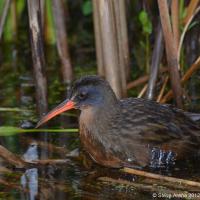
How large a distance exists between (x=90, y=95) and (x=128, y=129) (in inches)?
16.2

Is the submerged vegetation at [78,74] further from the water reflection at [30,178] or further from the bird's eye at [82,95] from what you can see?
the bird's eye at [82,95]

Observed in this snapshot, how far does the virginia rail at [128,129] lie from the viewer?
5172 millimetres

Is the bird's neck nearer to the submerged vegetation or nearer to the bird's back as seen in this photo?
the bird's back

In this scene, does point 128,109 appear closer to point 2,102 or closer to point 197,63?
point 197,63

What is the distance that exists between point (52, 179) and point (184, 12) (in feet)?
7.43

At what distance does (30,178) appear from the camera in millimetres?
4914

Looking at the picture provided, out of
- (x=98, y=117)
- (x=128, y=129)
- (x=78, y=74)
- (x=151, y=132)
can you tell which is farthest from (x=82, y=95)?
(x=78, y=74)

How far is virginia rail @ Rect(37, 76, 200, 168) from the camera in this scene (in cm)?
517

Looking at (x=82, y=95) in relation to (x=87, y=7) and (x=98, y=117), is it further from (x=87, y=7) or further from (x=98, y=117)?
(x=87, y=7)

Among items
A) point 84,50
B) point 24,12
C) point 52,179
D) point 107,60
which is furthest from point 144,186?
point 24,12

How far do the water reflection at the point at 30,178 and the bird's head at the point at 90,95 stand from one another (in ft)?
1.03

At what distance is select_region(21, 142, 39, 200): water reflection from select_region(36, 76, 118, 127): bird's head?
31 cm

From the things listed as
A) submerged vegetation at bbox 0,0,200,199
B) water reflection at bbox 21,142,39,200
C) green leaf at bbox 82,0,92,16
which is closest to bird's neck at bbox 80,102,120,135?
submerged vegetation at bbox 0,0,200,199

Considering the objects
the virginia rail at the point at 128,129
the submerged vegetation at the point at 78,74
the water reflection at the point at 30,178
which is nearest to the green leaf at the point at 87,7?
the submerged vegetation at the point at 78,74
